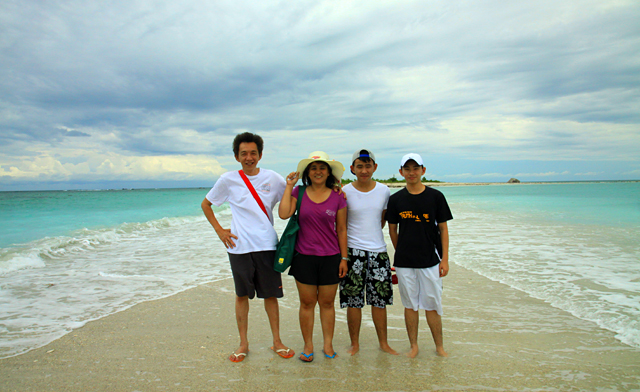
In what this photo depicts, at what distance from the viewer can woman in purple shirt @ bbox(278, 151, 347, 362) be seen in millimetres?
3389

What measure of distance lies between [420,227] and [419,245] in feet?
0.57

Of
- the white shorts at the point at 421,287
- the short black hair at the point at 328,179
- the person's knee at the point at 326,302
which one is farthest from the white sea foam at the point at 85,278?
the white shorts at the point at 421,287

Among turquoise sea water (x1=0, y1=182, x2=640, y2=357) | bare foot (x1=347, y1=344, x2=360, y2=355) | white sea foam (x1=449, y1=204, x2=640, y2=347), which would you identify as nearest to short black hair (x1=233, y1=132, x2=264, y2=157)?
bare foot (x1=347, y1=344, x2=360, y2=355)

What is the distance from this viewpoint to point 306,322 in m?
3.49

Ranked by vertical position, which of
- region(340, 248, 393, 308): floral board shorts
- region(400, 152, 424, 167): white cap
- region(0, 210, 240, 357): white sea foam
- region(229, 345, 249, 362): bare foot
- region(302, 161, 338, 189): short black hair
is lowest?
region(0, 210, 240, 357): white sea foam

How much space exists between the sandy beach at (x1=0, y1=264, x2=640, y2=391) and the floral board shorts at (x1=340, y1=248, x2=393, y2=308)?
57 cm

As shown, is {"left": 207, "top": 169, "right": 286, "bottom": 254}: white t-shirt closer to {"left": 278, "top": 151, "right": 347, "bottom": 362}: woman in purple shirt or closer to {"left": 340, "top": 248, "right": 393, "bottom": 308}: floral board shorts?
{"left": 278, "top": 151, "right": 347, "bottom": 362}: woman in purple shirt

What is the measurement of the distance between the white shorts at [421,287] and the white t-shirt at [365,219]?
35cm

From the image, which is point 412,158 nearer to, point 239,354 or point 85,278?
point 239,354

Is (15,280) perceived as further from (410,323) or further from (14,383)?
(410,323)

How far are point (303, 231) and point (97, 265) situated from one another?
6785 millimetres

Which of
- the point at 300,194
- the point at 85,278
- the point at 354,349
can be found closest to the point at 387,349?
the point at 354,349

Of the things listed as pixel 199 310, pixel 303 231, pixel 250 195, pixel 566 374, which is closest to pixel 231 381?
pixel 303 231

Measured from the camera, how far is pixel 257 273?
3.57 meters
